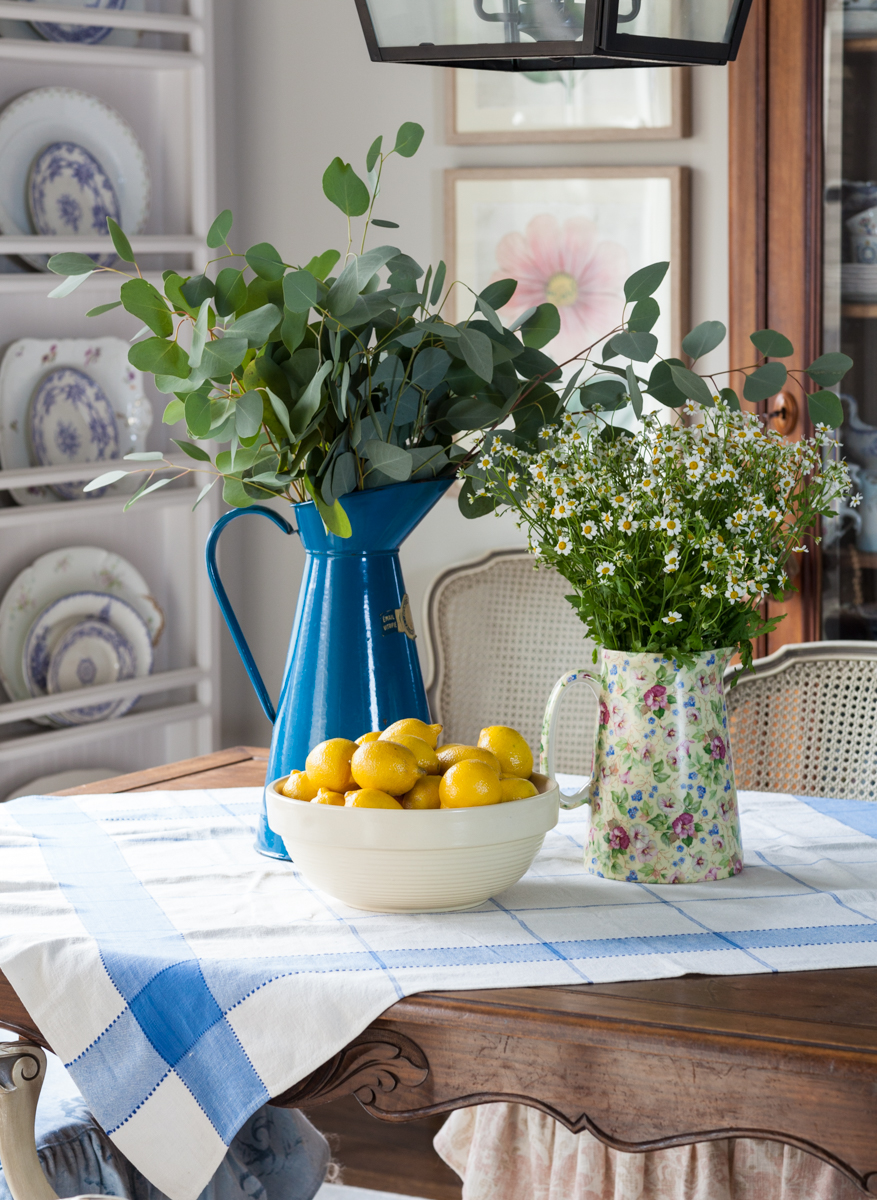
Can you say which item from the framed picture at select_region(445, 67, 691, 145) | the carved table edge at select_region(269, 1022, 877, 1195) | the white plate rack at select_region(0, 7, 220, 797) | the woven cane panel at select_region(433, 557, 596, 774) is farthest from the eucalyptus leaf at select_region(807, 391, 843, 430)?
the white plate rack at select_region(0, 7, 220, 797)

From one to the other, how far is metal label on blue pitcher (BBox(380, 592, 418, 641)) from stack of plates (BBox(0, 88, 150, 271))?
1479 mm

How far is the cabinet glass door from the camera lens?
2.31 metres

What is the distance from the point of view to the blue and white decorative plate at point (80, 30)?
256 cm

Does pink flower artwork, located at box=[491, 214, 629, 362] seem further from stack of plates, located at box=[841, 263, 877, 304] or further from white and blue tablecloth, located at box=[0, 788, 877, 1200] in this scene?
white and blue tablecloth, located at box=[0, 788, 877, 1200]

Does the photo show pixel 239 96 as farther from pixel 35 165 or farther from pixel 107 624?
pixel 107 624

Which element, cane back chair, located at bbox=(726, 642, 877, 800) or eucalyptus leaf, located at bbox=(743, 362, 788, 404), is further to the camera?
cane back chair, located at bbox=(726, 642, 877, 800)

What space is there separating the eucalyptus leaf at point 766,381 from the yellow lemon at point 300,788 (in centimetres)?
50

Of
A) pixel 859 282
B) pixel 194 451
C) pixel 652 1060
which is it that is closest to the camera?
pixel 652 1060

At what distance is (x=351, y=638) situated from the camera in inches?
52.9

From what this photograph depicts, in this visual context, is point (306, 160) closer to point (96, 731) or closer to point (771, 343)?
point (96, 731)

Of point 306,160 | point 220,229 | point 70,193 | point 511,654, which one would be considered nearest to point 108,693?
point 511,654

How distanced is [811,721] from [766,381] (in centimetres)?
86

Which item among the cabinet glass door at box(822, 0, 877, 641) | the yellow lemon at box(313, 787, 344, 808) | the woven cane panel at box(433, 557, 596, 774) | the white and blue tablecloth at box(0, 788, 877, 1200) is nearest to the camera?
the white and blue tablecloth at box(0, 788, 877, 1200)

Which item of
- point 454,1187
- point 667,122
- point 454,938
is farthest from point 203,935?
point 667,122
